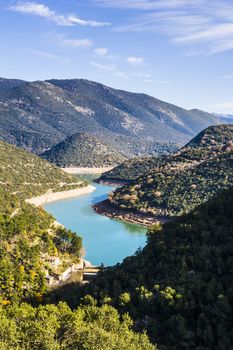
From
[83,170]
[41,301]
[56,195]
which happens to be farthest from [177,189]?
[83,170]

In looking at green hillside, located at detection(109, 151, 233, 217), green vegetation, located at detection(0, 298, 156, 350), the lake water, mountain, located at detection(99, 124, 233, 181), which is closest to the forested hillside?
green vegetation, located at detection(0, 298, 156, 350)

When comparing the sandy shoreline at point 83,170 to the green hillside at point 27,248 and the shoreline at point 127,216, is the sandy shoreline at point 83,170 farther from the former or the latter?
the green hillside at point 27,248

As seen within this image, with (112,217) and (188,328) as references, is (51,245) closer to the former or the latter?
(188,328)

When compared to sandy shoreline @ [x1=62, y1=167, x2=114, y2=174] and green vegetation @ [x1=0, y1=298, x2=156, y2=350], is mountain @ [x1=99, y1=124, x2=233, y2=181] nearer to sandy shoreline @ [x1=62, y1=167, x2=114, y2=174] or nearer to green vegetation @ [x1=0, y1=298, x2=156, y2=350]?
sandy shoreline @ [x1=62, y1=167, x2=114, y2=174]

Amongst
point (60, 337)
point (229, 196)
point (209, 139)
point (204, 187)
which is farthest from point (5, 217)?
point (209, 139)

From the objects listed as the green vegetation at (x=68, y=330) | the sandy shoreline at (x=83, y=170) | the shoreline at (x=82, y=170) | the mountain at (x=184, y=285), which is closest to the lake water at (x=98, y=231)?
the mountain at (x=184, y=285)
